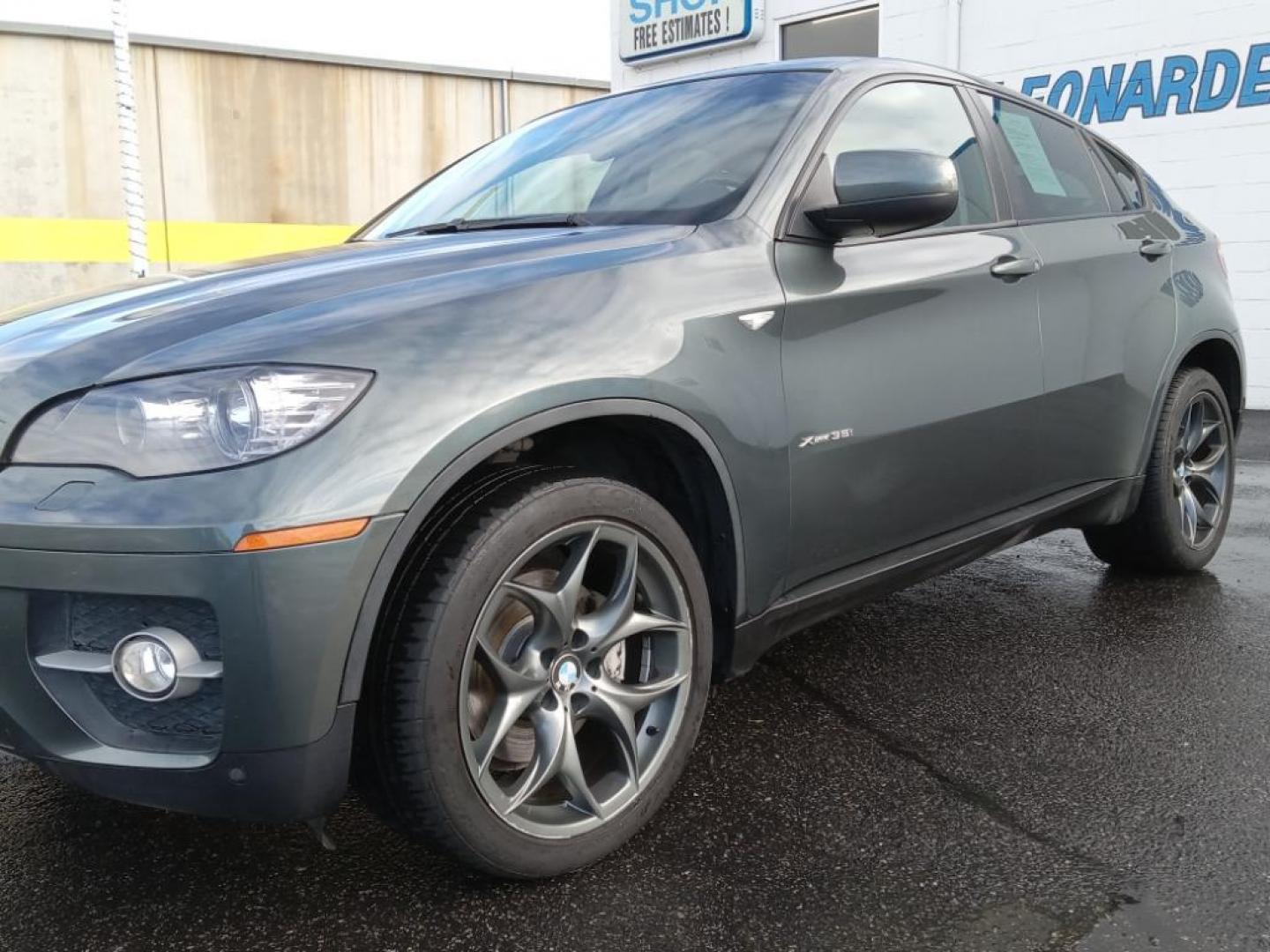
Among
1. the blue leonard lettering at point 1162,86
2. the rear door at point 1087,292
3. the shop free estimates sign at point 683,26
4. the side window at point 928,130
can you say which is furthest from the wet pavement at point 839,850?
the shop free estimates sign at point 683,26

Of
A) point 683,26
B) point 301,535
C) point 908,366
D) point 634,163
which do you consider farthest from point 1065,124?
point 683,26

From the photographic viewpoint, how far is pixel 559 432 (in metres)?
2.10

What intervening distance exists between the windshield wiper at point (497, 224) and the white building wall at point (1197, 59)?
7.09 m

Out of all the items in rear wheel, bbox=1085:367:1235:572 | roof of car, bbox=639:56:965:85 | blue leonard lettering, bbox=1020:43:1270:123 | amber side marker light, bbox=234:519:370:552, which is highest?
blue leonard lettering, bbox=1020:43:1270:123

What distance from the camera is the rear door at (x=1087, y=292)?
3141mm

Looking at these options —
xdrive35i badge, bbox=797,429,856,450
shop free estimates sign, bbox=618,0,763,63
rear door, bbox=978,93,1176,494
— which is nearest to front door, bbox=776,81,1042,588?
xdrive35i badge, bbox=797,429,856,450

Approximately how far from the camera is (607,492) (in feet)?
6.56

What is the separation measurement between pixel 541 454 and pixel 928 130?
1591 mm

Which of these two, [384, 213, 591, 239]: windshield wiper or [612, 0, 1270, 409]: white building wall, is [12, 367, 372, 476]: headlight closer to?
[384, 213, 591, 239]: windshield wiper

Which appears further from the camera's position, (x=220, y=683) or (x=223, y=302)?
(x=223, y=302)

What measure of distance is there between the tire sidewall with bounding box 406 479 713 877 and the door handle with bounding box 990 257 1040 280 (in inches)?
52.5

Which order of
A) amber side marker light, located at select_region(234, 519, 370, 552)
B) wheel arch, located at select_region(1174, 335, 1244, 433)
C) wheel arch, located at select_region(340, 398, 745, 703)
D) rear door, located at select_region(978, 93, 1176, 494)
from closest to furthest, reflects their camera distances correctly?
amber side marker light, located at select_region(234, 519, 370, 552) < wheel arch, located at select_region(340, 398, 745, 703) < rear door, located at select_region(978, 93, 1176, 494) < wheel arch, located at select_region(1174, 335, 1244, 433)

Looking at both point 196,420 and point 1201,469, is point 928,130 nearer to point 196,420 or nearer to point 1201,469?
point 1201,469

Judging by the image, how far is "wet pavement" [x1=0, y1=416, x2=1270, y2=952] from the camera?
1875 millimetres
